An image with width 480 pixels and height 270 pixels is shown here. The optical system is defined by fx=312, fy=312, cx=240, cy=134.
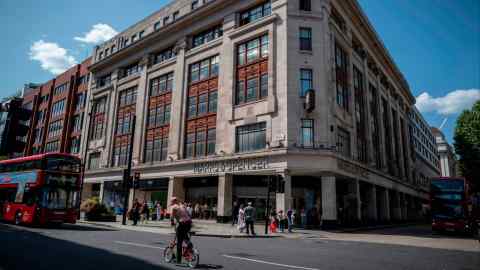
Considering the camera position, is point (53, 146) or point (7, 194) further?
point (53, 146)

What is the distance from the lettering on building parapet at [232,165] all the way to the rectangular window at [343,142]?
23.3ft

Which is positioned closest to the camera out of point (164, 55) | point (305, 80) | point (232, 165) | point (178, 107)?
point (305, 80)

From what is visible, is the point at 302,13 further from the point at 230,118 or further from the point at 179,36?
the point at 179,36

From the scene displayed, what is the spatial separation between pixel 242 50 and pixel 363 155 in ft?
55.1

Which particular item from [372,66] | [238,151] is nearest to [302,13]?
[238,151]

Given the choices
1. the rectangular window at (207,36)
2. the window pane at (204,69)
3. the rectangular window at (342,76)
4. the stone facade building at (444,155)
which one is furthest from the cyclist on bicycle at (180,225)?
the stone facade building at (444,155)

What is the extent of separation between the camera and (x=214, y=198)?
29.3m

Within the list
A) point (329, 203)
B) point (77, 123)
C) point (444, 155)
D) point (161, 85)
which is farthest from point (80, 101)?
point (444, 155)

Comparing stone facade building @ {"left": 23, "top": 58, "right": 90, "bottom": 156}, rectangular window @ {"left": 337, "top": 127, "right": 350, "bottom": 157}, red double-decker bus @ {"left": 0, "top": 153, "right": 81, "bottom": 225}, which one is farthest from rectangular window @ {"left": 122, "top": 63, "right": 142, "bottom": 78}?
rectangular window @ {"left": 337, "top": 127, "right": 350, "bottom": 157}

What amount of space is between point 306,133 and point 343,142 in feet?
19.1

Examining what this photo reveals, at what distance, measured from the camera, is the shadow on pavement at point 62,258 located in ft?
24.1

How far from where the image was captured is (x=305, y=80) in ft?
82.7

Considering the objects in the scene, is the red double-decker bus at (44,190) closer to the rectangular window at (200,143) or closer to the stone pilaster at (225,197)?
the stone pilaster at (225,197)

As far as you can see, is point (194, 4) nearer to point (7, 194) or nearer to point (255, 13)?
point (255, 13)
